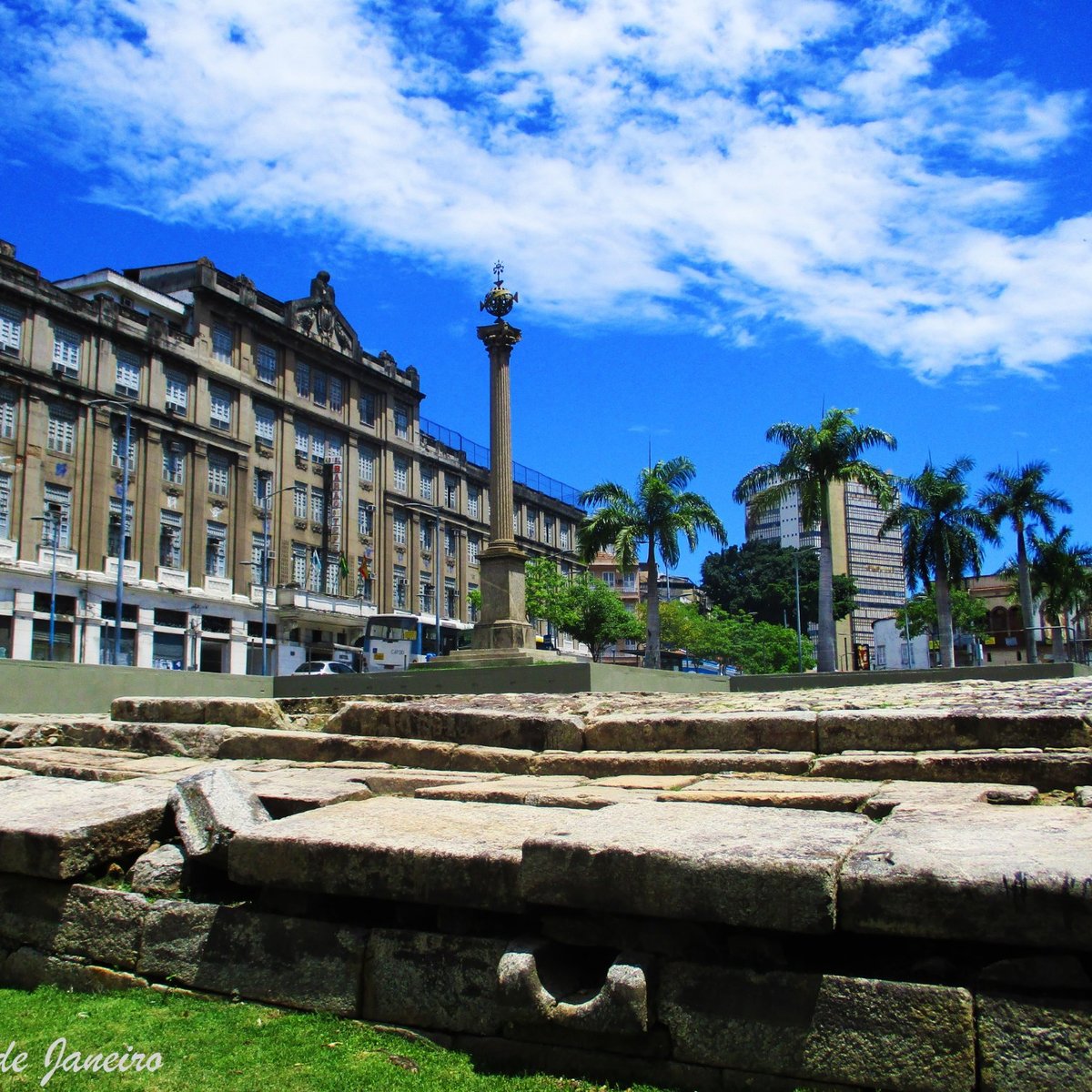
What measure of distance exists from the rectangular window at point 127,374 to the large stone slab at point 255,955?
42420mm

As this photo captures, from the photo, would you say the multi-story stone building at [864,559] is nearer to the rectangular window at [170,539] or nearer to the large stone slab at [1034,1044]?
the rectangular window at [170,539]

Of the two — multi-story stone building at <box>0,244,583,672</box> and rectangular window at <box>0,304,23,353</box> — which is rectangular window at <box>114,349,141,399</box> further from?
rectangular window at <box>0,304,23,353</box>

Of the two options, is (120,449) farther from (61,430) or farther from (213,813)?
(213,813)

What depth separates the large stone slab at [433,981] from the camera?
139 inches

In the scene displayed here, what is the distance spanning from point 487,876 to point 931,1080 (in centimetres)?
153

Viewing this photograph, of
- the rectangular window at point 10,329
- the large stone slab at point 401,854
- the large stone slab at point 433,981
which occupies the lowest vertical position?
the large stone slab at point 433,981

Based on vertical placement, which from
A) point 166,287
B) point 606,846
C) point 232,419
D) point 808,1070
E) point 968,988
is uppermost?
point 166,287

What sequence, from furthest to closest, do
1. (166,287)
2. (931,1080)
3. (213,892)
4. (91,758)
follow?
1. (166,287)
2. (91,758)
3. (213,892)
4. (931,1080)

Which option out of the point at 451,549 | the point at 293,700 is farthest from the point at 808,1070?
the point at 451,549

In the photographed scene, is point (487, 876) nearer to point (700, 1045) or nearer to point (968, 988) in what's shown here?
point (700, 1045)

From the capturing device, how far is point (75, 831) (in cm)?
445

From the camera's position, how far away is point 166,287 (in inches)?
1890

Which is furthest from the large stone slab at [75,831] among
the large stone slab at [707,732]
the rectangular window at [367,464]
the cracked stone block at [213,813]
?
the rectangular window at [367,464]

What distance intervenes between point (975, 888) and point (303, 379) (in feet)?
173
